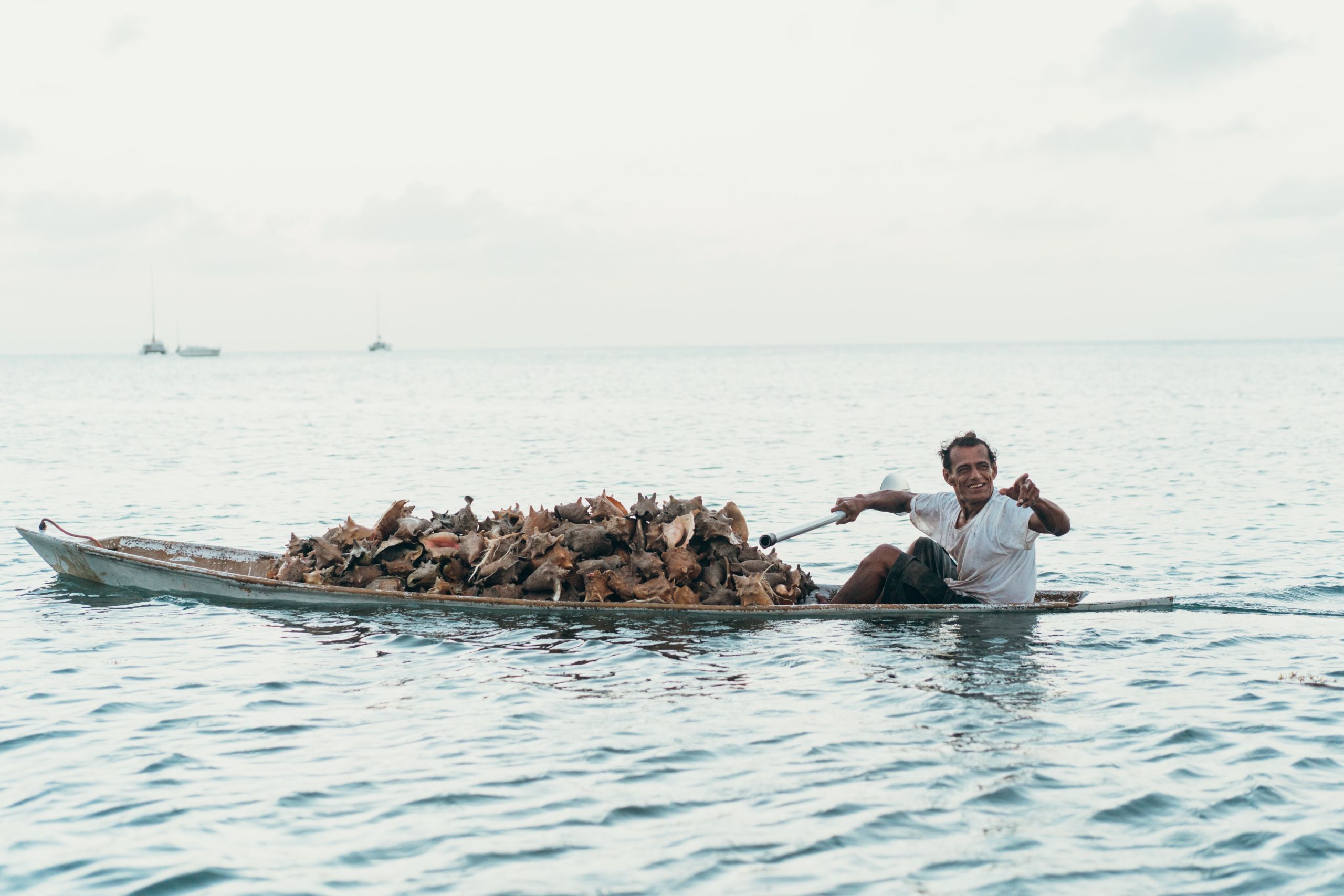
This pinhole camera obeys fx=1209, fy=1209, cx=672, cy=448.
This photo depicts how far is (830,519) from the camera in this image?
32.3 ft

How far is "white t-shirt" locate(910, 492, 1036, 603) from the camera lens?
9.14 metres

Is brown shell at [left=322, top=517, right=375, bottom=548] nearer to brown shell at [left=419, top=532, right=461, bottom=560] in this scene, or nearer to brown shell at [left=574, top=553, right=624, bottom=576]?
brown shell at [left=419, top=532, right=461, bottom=560]

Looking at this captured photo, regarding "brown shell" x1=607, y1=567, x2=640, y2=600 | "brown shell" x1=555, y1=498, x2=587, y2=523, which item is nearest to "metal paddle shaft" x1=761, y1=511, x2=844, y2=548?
"brown shell" x1=607, y1=567, x2=640, y2=600

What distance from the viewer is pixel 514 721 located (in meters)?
7.41

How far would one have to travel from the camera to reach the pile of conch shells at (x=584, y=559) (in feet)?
33.9

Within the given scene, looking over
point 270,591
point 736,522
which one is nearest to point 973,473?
point 736,522

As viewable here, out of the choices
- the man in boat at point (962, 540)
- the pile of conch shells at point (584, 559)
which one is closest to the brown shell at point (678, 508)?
the pile of conch shells at point (584, 559)

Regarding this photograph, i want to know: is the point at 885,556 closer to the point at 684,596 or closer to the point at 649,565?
the point at 684,596

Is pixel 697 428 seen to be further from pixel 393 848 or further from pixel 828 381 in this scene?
pixel 828 381

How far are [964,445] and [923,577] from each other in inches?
52.9

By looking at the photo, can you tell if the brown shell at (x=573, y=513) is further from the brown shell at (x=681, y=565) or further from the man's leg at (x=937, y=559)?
the man's leg at (x=937, y=559)

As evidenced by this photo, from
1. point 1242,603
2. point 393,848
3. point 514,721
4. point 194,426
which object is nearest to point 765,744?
point 514,721

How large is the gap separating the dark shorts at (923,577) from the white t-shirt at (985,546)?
2.5 inches

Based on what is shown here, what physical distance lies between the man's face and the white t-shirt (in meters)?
0.13
